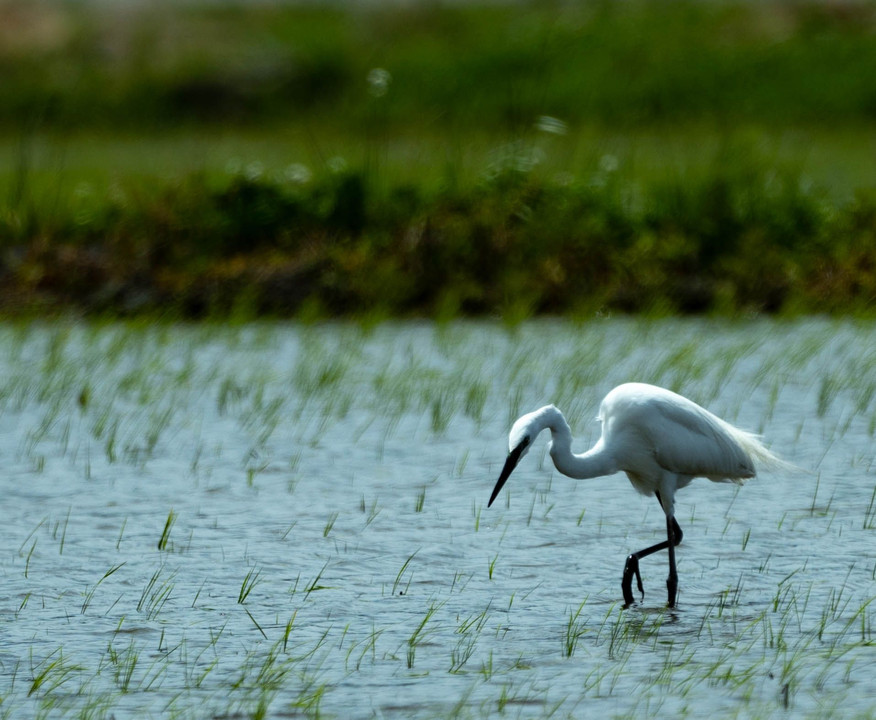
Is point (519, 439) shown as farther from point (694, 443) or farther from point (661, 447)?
point (694, 443)

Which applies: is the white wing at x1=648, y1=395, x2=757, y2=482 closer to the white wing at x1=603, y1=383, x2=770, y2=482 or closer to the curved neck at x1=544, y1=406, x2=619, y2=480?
the white wing at x1=603, y1=383, x2=770, y2=482

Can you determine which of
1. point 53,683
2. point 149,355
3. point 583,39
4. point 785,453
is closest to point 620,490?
point 785,453

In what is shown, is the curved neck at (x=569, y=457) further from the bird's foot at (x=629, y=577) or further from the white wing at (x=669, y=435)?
the bird's foot at (x=629, y=577)

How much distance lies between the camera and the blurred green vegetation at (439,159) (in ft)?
39.3

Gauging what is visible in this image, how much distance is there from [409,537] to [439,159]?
11045 millimetres

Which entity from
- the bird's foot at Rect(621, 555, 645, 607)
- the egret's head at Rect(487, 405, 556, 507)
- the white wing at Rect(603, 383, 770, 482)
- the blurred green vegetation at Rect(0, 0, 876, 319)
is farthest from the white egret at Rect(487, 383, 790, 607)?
the blurred green vegetation at Rect(0, 0, 876, 319)

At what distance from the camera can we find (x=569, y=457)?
5.68m

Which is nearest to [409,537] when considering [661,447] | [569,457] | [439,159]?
[569,457]

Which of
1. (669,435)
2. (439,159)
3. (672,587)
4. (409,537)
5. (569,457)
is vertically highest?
(439,159)

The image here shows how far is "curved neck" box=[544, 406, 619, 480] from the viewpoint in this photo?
5.57 meters

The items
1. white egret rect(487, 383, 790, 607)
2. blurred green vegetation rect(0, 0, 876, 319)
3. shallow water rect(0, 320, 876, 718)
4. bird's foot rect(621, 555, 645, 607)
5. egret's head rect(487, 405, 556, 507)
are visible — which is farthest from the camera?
blurred green vegetation rect(0, 0, 876, 319)

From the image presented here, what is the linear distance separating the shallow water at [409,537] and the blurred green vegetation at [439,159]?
1.37 metres

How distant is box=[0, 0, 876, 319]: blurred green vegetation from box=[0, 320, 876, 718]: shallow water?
4.50 ft

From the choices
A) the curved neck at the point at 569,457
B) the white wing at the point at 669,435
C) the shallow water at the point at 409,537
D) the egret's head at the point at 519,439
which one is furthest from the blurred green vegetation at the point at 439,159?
the egret's head at the point at 519,439
